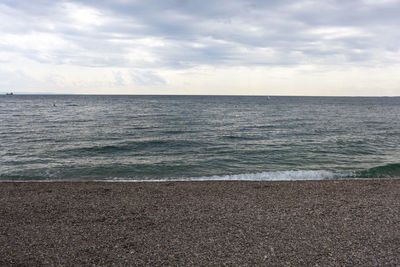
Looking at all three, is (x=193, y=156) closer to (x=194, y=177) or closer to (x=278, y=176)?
(x=194, y=177)

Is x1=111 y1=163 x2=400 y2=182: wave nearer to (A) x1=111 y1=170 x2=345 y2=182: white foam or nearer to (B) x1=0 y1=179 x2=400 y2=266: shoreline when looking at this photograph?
(A) x1=111 y1=170 x2=345 y2=182: white foam

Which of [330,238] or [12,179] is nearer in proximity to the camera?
[330,238]

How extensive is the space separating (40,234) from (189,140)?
19.0m

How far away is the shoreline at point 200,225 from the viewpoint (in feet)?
20.5

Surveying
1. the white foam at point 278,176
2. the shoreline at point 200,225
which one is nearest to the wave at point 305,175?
the white foam at point 278,176

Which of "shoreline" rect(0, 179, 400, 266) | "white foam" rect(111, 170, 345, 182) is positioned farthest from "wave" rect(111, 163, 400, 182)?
"shoreline" rect(0, 179, 400, 266)

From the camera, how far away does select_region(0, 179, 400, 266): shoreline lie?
6.25m

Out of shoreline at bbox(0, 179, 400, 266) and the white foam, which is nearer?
shoreline at bbox(0, 179, 400, 266)

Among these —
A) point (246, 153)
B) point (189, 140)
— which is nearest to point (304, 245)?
point (246, 153)

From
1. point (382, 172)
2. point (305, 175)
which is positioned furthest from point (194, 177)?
point (382, 172)

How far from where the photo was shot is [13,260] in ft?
19.9

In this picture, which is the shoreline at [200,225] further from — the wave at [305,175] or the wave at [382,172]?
the wave at [382,172]

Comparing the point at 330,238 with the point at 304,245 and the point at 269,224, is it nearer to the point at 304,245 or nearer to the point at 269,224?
the point at 304,245

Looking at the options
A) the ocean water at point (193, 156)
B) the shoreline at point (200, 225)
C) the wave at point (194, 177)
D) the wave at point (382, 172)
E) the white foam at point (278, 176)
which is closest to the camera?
the shoreline at point (200, 225)
